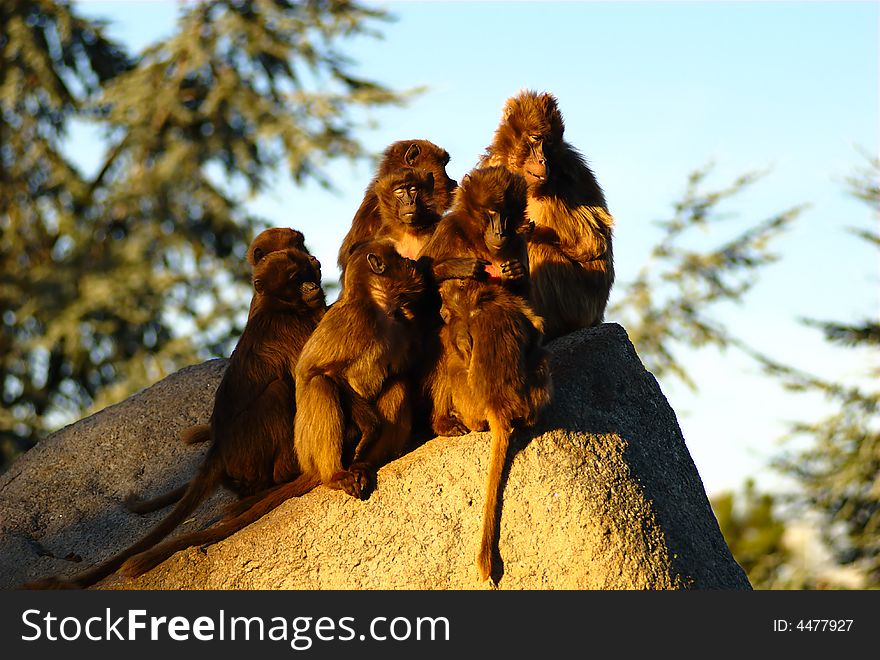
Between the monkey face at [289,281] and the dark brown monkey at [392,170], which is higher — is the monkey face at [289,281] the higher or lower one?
the lower one

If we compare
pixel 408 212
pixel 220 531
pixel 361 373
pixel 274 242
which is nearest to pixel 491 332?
pixel 361 373

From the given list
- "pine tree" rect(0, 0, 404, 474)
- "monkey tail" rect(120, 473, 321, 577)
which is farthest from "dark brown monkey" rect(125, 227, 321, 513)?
"pine tree" rect(0, 0, 404, 474)

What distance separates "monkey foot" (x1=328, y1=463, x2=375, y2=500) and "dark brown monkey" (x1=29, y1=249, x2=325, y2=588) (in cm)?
49

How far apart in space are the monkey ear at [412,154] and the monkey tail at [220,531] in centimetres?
205

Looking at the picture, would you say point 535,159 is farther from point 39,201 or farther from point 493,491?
point 39,201

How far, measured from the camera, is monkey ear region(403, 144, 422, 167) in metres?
6.97

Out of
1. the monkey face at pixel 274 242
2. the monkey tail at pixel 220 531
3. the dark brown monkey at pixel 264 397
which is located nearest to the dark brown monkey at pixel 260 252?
the monkey face at pixel 274 242

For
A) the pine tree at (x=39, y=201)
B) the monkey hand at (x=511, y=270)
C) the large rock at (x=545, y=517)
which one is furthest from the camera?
the pine tree at (x=39, y=201)

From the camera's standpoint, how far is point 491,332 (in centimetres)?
551

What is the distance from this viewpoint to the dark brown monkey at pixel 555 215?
6.86 m

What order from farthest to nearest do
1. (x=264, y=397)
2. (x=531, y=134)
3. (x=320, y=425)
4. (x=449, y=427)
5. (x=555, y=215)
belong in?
(x=555, y=215) < (x=531, y=134) < (x=264, y=397) < (x=449, y=427) < (x=320, y=425)

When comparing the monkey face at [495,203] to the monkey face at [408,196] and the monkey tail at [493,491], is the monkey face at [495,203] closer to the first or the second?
the monkey face at [408,196]

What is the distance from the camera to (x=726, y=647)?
5.35 meters

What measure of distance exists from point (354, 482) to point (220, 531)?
75cm
